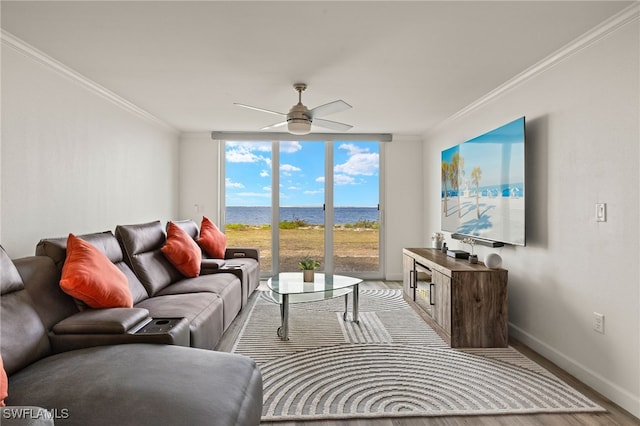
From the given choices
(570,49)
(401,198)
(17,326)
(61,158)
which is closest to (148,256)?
(61,158)

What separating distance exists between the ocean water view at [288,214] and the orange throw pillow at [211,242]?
1186mm

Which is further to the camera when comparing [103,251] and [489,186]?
[489,186]

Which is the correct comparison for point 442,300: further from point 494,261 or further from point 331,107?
point 331,107

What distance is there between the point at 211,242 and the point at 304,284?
1.55 m

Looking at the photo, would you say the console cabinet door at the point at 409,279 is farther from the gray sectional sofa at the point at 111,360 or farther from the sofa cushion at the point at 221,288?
the gray sectional sofa at the point at 111,360

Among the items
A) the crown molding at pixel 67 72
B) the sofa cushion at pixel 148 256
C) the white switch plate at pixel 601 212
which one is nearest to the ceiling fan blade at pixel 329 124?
the sofa cushion at pixel 148 256

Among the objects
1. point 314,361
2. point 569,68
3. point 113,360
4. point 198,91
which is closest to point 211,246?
point 198,91

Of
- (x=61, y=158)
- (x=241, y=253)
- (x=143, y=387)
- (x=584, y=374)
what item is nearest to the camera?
(x=143, y=387)

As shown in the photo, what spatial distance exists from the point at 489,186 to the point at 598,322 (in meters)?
1.55

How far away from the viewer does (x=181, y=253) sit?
381 cm

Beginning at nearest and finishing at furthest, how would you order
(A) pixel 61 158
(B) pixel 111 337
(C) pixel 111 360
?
1. (C) pixel 111 360
2. (B) pixel 111 337
3. (A) pixel 61 158

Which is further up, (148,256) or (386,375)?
(148,256)

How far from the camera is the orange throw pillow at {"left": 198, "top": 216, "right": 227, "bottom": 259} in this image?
4.69 meters

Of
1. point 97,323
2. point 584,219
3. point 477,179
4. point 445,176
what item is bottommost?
point 97,323
